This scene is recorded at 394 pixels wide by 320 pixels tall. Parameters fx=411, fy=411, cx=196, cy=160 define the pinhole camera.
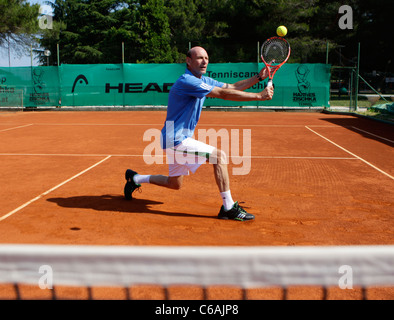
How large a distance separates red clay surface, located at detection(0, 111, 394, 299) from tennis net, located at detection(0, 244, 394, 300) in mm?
1275

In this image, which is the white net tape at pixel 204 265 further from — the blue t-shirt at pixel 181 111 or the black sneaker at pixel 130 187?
the black sneaker at pixel 130 187

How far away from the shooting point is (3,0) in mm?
26078

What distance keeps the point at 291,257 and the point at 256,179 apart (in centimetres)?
468

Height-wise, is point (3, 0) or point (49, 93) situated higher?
point (3, 0)

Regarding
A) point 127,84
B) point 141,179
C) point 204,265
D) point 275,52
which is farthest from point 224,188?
point 127,84

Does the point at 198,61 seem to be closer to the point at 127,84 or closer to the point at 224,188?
the point at 224,188

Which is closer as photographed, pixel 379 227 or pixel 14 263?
pixel 14 263

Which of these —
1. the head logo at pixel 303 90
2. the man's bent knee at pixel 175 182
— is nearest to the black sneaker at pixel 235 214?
the man's bent knee at pixel 175 182

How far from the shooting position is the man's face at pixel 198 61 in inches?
163

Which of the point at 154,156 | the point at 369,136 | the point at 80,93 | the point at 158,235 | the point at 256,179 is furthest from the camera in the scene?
the point at 80,93
